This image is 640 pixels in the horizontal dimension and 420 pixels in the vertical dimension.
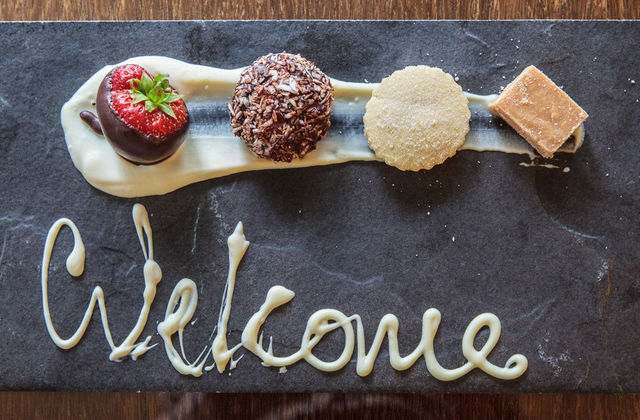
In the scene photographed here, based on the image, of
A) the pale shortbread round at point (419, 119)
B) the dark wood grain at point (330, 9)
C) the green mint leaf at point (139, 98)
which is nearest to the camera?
the green mint leaf at point (139, 98)

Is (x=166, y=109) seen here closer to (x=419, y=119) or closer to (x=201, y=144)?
(x=201, y=144)

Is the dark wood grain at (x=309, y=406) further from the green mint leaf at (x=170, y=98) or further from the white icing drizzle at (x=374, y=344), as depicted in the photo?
the green mint leaf at (x=170, y=98)

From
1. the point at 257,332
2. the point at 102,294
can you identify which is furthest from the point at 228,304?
the point at 102,294

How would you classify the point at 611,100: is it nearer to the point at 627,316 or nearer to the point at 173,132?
the point at 627,316

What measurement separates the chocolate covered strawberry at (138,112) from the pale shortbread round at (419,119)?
0.52 m

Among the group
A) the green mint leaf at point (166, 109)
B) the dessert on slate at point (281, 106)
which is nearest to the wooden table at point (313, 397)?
the dessert on slate at point (281, 106)

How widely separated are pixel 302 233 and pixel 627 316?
0.90 m

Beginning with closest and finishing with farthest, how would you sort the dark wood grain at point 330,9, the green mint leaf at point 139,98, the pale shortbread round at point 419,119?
the green mint leaf at point 139,98
the pale shortbread round at point 419,119
the dark wood grain at point 330,9

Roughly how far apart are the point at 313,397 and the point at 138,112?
911 millimetres

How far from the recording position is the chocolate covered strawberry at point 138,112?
1187 millimetres

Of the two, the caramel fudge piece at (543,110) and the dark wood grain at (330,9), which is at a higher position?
the dark wood grain at (330,9)

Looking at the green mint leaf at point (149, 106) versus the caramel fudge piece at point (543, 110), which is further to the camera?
the caramel fudge piece at point (543, 110)

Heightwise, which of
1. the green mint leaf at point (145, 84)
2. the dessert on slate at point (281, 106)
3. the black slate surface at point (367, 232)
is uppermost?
the green mint leaf at point (145, 84)

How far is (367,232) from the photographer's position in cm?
139
